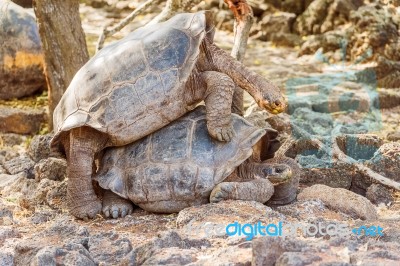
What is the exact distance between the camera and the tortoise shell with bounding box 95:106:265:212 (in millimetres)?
4520

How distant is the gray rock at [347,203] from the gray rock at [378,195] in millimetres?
562

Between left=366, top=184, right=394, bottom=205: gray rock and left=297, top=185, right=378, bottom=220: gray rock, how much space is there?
56 centimetres

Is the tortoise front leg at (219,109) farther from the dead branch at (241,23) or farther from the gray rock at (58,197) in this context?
the dead branch at (241,23)

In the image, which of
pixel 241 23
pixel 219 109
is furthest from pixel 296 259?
pixel 241 23

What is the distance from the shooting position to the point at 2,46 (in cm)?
828

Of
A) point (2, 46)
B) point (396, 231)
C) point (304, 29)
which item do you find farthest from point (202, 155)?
point (304, 29)

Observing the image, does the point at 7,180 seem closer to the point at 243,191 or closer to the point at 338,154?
the point at 243,191

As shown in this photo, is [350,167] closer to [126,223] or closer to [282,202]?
[282,202]

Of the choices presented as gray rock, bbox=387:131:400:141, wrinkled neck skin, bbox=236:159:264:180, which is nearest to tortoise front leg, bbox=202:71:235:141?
wrinkled neck skin, bbox=236:159:264:180

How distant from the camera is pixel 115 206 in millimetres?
4691

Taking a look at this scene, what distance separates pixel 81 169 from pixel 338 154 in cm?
213

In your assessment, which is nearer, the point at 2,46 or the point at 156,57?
the point at 156,57

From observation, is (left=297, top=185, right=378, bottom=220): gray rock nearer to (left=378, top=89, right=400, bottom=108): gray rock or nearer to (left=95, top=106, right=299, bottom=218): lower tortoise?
(left=95, top=106, right=299, bottom=218): lower tortoise

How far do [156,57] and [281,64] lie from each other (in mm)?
6332
